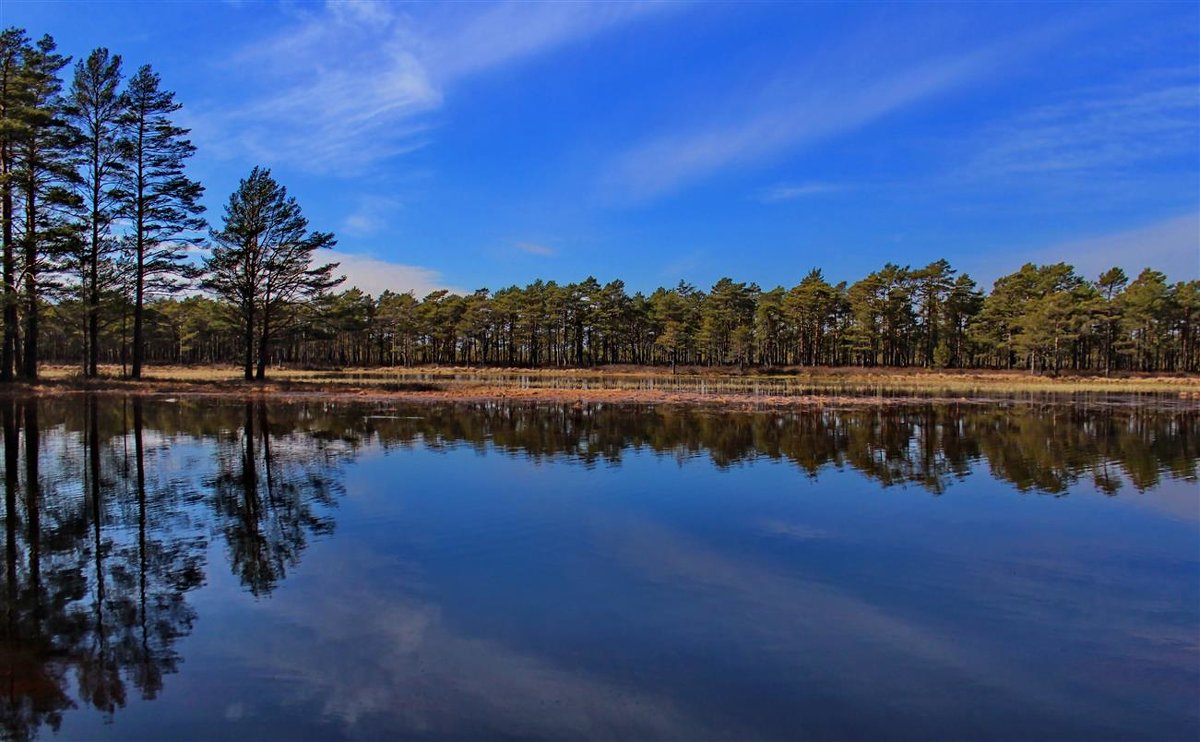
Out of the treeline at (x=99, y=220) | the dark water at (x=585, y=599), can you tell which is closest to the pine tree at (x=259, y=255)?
the treeline at (x=99, y=220)

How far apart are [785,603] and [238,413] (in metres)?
25.4

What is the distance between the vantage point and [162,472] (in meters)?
14.0

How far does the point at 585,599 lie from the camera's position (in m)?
7.62

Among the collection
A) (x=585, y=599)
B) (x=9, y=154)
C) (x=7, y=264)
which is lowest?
(x=585, y=599)

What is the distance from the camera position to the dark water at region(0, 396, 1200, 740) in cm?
530

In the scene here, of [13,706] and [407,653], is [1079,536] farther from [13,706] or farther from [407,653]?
[13,706]

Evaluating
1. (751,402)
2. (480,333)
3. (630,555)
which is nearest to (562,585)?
(630,555)

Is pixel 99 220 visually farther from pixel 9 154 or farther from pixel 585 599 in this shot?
pixel 585 599

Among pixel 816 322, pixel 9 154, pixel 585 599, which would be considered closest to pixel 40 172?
pixel 9 154

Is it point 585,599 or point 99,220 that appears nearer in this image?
point 585,599

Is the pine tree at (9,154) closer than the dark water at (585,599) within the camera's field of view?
No

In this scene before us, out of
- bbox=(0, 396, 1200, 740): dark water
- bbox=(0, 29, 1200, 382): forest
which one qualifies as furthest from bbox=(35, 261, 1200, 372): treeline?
bbox=(0, 396, 1200, 740): dark water

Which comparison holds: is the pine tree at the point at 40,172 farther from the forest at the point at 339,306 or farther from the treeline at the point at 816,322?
the treeline at the point at 816,322

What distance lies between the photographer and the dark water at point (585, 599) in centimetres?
530
